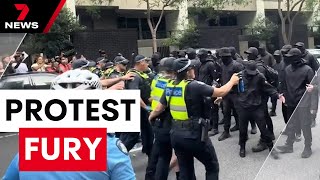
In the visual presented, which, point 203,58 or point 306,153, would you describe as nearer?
point 306,153

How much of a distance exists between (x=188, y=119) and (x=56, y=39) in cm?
1653

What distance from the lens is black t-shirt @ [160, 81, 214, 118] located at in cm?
423

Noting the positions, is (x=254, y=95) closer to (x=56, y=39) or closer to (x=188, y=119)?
(x=188, y=119)

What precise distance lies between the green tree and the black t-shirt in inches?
606

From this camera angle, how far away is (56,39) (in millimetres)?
20031

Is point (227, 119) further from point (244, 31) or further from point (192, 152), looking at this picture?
point (244, 31)

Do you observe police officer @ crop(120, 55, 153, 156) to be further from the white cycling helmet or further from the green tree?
the green tree

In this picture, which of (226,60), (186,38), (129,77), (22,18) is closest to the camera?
(22,18)

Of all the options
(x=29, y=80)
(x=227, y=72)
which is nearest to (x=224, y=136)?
(x=227, y=72)

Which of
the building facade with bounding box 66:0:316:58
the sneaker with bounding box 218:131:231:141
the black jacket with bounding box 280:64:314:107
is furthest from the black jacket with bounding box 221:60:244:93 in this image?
the building facade with bounding box 66:0:316:58

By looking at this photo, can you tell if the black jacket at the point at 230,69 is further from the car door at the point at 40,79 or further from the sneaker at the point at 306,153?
the sneaker at the point at 306,153

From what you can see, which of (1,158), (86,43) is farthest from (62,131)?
(86,43)

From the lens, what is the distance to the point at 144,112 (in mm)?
6098

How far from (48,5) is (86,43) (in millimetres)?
16829
